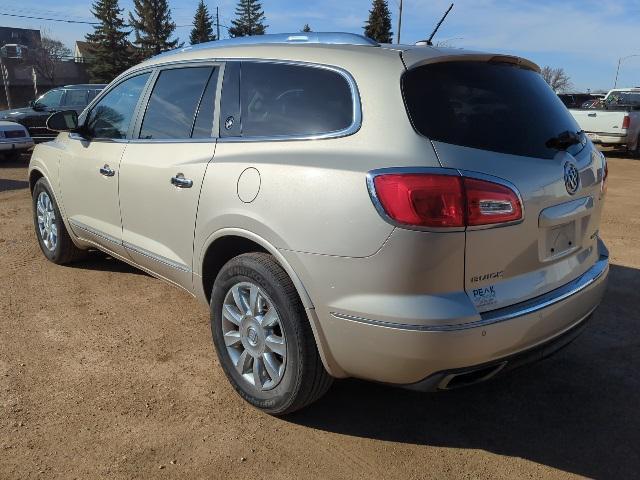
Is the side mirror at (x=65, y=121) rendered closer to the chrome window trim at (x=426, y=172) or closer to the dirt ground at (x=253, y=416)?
the dirt ground at (x=253, y=416)

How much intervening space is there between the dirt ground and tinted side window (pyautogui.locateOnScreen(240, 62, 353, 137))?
1.48 meters

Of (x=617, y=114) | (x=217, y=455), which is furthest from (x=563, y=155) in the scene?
(x=617, y=114)

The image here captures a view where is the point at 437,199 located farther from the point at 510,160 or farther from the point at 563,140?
the point at 563,140

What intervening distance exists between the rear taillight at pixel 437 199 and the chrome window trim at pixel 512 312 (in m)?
0.39

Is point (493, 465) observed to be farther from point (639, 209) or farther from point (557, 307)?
point (639, 209)

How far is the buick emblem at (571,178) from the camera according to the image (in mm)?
2613

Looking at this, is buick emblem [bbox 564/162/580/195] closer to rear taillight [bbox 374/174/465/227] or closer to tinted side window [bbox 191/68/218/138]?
rear taillight [bbox 374/174/465/227]

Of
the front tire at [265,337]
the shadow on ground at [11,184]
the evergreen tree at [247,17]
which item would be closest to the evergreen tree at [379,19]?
the evergreen tree at [247,17]

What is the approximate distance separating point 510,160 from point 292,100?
110cm

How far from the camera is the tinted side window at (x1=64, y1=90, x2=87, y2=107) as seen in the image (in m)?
15.1

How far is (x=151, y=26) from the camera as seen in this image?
56.7 meters

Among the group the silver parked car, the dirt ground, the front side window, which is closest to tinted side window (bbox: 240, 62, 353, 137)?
the silver parked car

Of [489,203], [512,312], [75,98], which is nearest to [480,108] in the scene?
[489,203]

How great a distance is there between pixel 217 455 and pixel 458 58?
7.04ft
